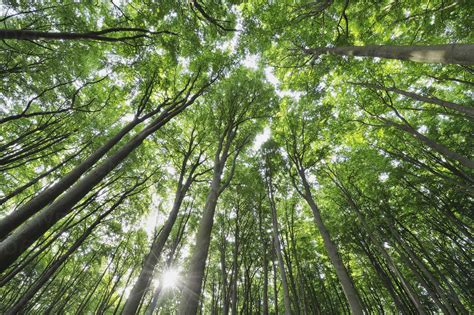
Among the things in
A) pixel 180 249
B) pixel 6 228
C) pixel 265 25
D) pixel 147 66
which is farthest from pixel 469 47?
pixel 180 249

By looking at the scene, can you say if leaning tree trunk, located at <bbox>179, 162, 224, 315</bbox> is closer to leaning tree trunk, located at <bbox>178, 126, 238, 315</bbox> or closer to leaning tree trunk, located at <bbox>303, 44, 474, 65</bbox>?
leaning tree trunk, located at <bbox>178, 126, 238, 315</bbox>

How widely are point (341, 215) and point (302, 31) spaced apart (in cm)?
1332

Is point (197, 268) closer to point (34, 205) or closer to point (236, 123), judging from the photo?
point (34, 205)

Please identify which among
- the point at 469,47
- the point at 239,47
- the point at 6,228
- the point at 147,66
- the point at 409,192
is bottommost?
the point at 6,228

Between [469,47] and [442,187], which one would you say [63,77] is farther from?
[442,187]

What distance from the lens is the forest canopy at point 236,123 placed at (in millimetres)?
5062

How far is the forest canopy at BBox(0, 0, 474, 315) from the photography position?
5.06m

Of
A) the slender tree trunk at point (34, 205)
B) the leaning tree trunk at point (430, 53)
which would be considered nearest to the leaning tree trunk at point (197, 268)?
the slender tree trunk at point (34, 205)

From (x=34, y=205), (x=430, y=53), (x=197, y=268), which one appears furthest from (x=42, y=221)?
(x=430, y=53)

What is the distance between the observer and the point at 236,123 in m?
9.40

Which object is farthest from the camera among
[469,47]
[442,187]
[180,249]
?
[180,249]

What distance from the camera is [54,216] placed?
3205 mm

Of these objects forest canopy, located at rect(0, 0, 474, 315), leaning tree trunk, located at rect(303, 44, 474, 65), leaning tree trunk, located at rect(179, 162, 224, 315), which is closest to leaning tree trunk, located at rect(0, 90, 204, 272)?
forest canopy, located at rect(0, 0, 474, 315)

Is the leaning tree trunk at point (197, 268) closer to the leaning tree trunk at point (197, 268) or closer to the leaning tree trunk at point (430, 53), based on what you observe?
the leaning tree trunk at point (197, 268)
